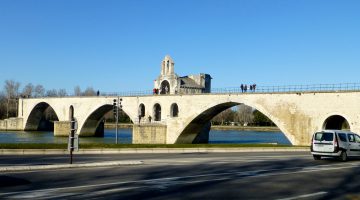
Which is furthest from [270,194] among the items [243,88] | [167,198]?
[243,88]

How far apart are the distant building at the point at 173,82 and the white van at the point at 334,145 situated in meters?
57.0

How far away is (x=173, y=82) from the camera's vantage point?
8181 cm

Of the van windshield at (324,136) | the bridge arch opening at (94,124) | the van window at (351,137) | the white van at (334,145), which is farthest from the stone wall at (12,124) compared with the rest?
the van window at (351,137)

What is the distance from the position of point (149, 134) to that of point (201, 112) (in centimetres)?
709

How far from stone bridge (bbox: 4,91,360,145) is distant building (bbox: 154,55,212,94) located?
9.49 meters

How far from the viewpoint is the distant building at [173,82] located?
81562 mm

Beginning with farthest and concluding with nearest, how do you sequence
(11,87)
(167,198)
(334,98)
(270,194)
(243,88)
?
(11,87)
(243,88)
(334,98)
(270,194)
(167,198)

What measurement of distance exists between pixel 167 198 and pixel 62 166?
7041 mm

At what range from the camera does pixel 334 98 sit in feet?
148

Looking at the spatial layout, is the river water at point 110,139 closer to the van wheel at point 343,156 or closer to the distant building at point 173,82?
the distant building at point 173,82

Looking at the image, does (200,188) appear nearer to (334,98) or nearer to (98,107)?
(334,98)

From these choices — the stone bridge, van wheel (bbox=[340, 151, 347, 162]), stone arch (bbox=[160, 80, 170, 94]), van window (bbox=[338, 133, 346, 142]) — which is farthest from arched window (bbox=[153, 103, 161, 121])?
van wheel (bbox=[340, 151, 347, 162])

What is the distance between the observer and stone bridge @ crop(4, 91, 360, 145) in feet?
151

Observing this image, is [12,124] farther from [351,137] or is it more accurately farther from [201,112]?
[351,137]
